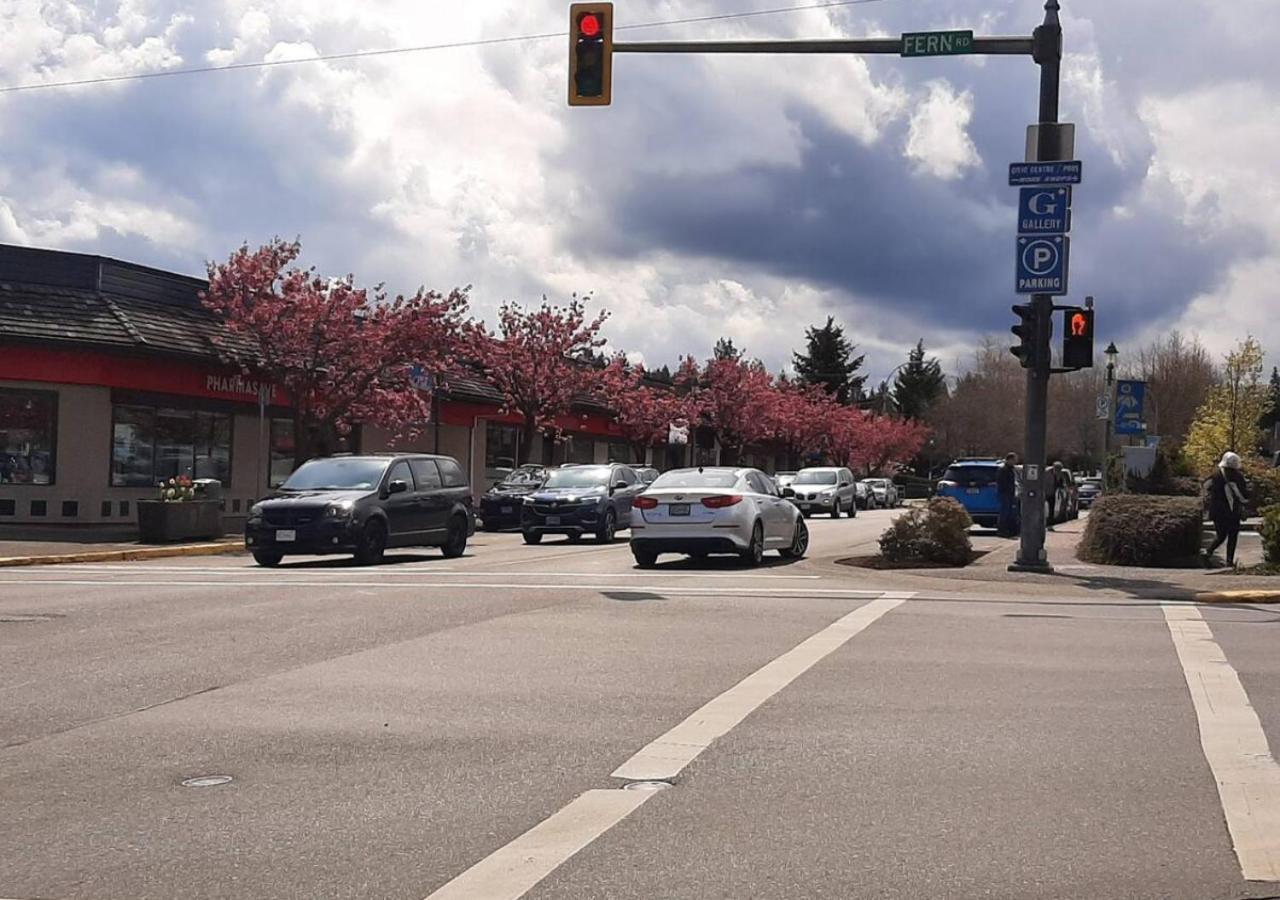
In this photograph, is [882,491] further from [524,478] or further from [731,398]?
[524,478]

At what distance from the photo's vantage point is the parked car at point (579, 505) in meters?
29.3

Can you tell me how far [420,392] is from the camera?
38000 mm

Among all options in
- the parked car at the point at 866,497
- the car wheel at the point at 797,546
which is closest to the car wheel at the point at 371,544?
the car wheel at the point at 797,546

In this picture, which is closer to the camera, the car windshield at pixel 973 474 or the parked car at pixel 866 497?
the car windshield at pixel 973 474

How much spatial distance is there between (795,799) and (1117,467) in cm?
3705

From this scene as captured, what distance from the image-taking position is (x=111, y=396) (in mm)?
31391

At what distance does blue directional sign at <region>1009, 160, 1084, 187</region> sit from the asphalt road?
6.77 meters

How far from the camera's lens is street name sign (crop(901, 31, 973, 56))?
17.8 meters

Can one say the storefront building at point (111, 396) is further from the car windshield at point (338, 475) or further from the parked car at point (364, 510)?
the parked car at point (364, 510)

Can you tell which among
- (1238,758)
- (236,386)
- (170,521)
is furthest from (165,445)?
(1238,758)

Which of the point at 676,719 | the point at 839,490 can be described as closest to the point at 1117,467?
the point at 839,490

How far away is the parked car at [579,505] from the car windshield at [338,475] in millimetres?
6654

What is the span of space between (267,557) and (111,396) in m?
11.5

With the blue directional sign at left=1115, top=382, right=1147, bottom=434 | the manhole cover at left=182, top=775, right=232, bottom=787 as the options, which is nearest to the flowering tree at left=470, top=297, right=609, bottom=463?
the blue directional sign at left=1115, top=382, right=1147, bottom=434
